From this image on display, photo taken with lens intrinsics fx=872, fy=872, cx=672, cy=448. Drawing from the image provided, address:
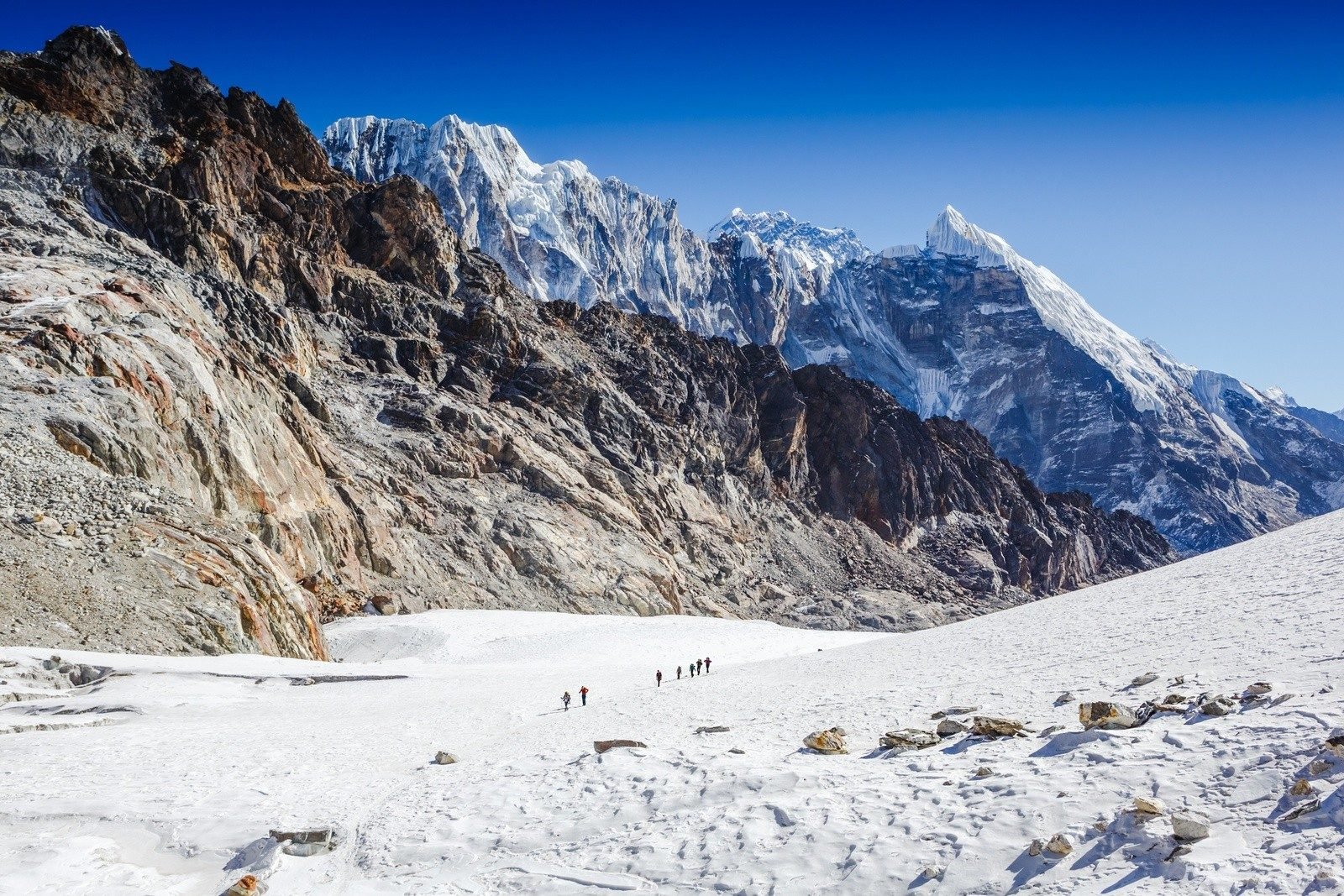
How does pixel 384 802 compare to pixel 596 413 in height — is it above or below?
below

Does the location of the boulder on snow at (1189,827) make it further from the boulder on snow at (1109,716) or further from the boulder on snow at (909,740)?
the boulder on snow at (909,740)

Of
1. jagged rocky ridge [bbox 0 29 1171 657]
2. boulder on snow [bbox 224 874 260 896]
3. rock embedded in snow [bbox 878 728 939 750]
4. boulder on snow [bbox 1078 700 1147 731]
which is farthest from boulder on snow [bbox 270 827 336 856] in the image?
jagged rocky ridge [bbox 0 29 1171 657]

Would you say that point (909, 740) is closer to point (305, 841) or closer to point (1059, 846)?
point (1059, 846)

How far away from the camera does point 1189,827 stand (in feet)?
25.3

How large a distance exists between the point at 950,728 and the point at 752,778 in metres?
3.07

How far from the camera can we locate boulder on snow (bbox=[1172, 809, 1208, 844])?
7684 millimetres

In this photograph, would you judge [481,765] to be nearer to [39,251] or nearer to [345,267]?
[39,251]

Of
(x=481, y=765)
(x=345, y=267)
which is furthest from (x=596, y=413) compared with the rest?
(x=481, y=765)

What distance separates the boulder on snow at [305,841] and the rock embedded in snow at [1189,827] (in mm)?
9201

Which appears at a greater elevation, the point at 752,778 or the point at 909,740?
the point at 909,740

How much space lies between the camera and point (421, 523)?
57.2 m

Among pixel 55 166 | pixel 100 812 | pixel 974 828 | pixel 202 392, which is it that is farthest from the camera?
pixel 55 166

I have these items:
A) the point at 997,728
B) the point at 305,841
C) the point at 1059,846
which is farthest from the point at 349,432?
the point at 1059,846

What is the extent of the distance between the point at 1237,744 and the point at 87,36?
93.6 meters
